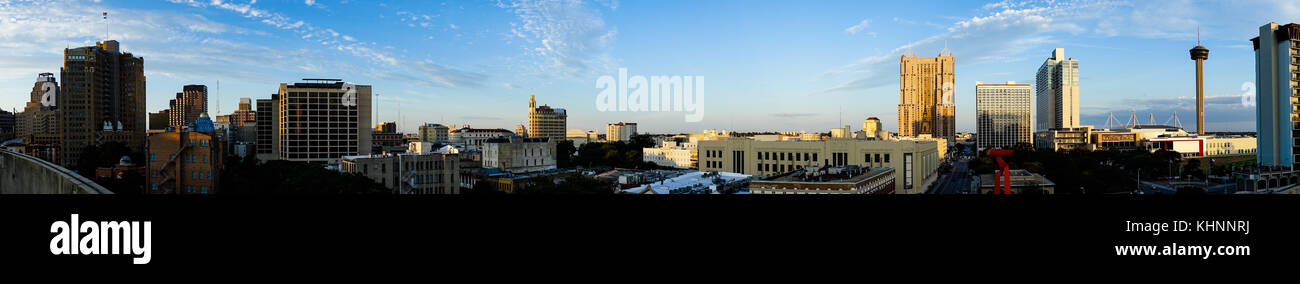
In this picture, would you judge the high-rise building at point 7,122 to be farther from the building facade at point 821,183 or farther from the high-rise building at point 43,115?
the building facade at point 821,183

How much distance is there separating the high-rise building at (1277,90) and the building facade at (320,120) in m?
58.7

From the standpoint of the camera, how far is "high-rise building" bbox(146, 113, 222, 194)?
19844mm

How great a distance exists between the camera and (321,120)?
177 feet

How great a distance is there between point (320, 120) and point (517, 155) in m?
20.2

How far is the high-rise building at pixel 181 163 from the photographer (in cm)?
1984

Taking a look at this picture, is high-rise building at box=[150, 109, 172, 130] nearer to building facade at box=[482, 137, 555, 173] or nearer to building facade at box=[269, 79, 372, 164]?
building facade at box=[269, 79, 372, 164]

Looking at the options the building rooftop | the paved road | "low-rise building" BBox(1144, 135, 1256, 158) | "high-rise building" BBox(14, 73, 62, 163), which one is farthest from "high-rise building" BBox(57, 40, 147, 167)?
"low-rise building" BBox(1144, 135, 1256, 158)

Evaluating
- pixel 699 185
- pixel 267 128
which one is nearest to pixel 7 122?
pixel 267 128

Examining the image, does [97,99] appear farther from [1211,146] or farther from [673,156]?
[1211,146]

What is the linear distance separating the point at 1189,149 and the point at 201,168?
67.2 m

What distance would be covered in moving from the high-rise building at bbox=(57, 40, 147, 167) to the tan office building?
42740 millimetres

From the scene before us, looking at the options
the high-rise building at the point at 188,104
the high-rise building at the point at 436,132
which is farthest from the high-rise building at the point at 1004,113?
the high-rise building at the point at 188,104
